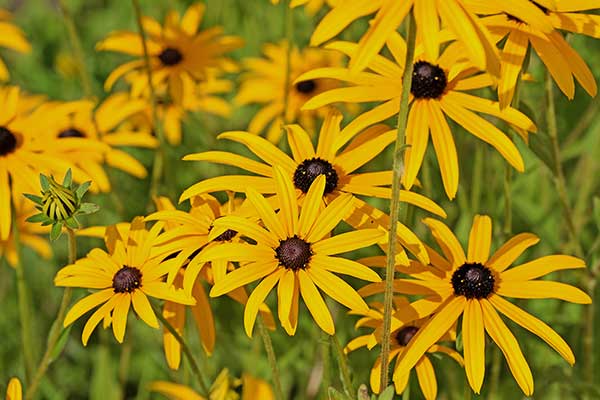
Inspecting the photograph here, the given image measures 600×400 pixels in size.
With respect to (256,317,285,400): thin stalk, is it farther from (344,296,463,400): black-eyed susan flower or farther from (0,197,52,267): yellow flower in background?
(0,197,52,267): yellow flower in background

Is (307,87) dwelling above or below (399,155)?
above

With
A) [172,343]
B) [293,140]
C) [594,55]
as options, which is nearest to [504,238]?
[293,140]

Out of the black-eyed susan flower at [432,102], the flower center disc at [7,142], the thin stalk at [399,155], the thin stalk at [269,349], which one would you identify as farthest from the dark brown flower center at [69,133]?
the thin stalk at [399,155]

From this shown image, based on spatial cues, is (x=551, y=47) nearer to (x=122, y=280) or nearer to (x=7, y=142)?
(x=122, y=280)

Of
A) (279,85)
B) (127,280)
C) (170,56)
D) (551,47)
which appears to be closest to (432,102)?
(551,47)

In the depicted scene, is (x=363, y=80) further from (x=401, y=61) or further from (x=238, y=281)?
(x=238, y=281)
